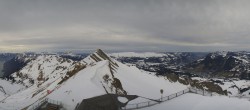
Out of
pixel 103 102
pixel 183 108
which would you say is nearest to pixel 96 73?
pixel 103 102

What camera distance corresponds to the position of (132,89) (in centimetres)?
9850

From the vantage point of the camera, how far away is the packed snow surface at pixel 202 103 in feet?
231

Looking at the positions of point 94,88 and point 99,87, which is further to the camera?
point 99,87

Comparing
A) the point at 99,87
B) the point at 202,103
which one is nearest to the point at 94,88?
the point at 99,87

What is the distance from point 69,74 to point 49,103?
40434mm

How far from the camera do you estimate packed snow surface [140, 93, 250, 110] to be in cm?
7050

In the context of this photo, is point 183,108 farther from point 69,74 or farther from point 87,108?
point 69,74

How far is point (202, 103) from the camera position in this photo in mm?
74312

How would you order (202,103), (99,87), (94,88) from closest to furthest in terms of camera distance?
1. (202,103)
2. (94,88)
3. (99,87)

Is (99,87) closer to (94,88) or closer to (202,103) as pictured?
(94,88)

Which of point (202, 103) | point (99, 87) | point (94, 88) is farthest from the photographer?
point (99, 87)

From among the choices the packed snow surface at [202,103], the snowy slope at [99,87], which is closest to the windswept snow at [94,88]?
the snowy slope at [99,87]

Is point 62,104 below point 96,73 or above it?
below

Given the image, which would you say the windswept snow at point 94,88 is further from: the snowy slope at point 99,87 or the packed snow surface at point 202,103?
the packed snow surface at point 202,103
